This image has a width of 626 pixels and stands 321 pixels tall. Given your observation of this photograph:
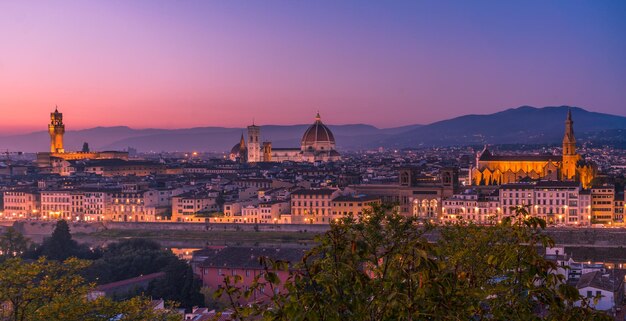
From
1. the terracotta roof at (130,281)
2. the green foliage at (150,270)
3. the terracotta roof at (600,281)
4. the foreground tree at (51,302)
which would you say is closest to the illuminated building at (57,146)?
the green foliage at (150,270)

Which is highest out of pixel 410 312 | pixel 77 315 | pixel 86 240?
pixel 410 312

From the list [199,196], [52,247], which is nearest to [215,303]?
[52,247]

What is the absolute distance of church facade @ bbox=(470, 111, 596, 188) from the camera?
5538 cm

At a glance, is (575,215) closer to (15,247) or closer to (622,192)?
(622,192)

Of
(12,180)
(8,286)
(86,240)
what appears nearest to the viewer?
(8,286)

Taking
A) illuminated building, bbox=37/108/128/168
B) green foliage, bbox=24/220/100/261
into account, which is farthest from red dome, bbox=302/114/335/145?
green foliage, bbox=24/220/100/261

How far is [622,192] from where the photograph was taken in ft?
157

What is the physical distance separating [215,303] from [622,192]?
29934 mm

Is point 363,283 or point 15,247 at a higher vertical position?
point 363,283

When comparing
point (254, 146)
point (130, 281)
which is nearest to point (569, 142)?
point (130, 281)

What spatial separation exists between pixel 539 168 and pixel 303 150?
59.0 metres

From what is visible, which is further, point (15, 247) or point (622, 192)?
point (622, 192)

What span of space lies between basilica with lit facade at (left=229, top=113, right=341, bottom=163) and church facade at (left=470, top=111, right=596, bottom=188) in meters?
51.0

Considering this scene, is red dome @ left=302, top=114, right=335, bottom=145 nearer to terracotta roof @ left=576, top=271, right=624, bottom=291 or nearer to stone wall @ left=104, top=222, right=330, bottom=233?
stone wall @ left=104, top=222, right=330, bottom=233
